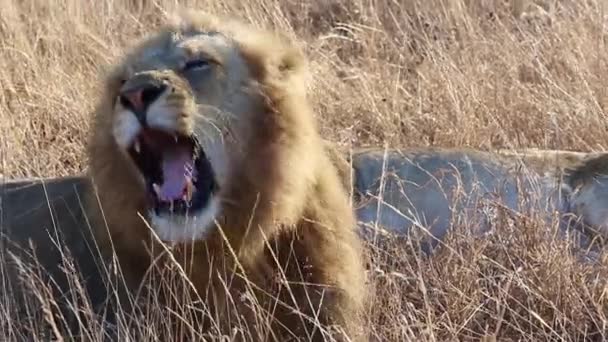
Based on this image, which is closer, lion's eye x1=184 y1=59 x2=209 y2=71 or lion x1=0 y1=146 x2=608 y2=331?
lion's eye x1=184 y1=59 x2=209 y2=71

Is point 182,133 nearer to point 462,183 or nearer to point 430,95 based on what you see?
point 462,183

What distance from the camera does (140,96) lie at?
2.99 meters

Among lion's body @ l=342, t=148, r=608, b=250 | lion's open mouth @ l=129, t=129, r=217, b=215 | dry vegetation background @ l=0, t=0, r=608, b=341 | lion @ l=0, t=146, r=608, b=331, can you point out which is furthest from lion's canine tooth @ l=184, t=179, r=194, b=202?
lion's body @ l=342, t=148, r=608, b=250

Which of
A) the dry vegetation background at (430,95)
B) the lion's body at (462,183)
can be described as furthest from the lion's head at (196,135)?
the lion's body at (462,183)

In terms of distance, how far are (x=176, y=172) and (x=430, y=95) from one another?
8.97 ft

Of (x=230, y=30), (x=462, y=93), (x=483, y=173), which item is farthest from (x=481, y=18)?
(x=230, y=30)

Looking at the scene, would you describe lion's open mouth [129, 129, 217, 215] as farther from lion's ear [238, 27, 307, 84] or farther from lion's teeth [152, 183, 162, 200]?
lion's ear [238, 27, 307, 84]

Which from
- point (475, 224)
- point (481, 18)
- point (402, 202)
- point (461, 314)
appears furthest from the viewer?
point (481, 18)

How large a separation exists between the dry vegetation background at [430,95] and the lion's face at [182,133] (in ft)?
1.89

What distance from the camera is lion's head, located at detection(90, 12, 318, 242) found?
3070 mm

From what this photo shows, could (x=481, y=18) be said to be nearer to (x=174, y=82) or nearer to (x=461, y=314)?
(x=461, y=314)

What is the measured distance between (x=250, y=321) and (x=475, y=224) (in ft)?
2.82

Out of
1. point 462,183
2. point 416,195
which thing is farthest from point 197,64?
point 416,195

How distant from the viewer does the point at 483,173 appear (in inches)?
179
